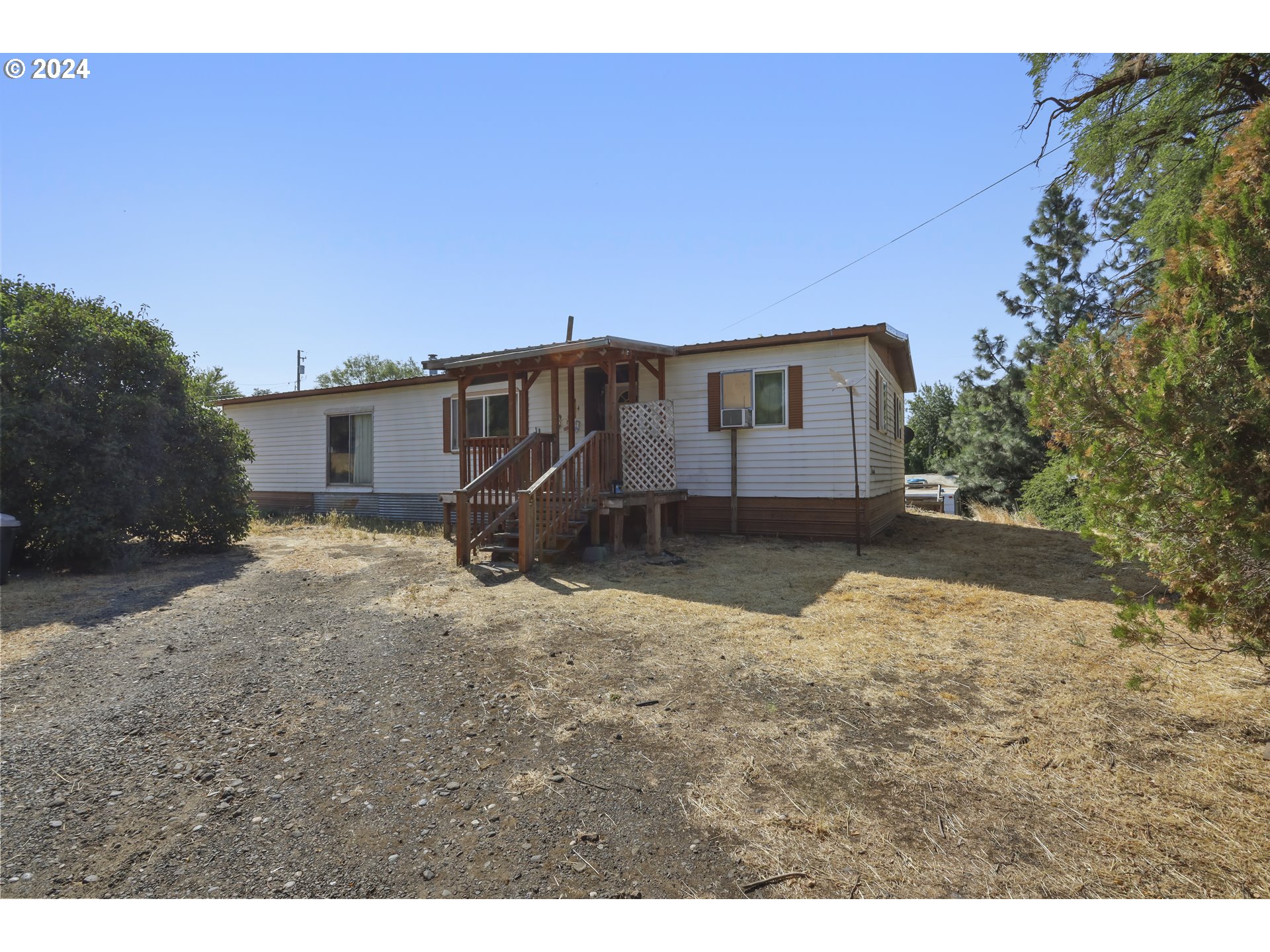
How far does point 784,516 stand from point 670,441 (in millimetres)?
2288

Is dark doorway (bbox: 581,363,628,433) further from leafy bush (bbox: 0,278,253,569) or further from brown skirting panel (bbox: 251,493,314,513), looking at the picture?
brown skirting panel (bbox: 251,493,314,513)

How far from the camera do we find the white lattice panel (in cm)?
933

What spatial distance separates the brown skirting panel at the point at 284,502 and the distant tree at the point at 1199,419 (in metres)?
16.1

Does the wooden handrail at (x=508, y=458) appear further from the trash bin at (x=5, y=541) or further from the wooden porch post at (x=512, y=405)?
the trash bin at (x=5, y=541)

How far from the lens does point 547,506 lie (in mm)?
8102

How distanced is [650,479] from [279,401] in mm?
11495

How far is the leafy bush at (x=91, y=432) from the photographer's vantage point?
25.0 feet

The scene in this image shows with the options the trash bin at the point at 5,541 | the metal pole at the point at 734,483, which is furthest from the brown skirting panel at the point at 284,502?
the metal pole at the point at 734,483

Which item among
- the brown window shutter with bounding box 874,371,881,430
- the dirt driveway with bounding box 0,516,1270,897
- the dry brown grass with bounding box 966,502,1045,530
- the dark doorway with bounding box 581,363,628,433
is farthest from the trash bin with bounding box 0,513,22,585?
the dry brown grass with bounding box 966,502,1045,530

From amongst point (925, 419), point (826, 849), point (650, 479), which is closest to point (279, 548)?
point (650, 479)

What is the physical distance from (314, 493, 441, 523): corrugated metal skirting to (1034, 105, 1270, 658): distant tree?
483 inches

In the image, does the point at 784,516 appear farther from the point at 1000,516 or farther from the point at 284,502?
the point at 284,502

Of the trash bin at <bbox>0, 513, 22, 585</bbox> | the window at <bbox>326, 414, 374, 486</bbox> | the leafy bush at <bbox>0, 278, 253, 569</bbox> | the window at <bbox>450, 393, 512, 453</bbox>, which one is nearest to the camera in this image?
the trash bin at <bbox>0, 513, 22, 585</bbox>

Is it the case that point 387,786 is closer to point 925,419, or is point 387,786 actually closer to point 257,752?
point 257,752
